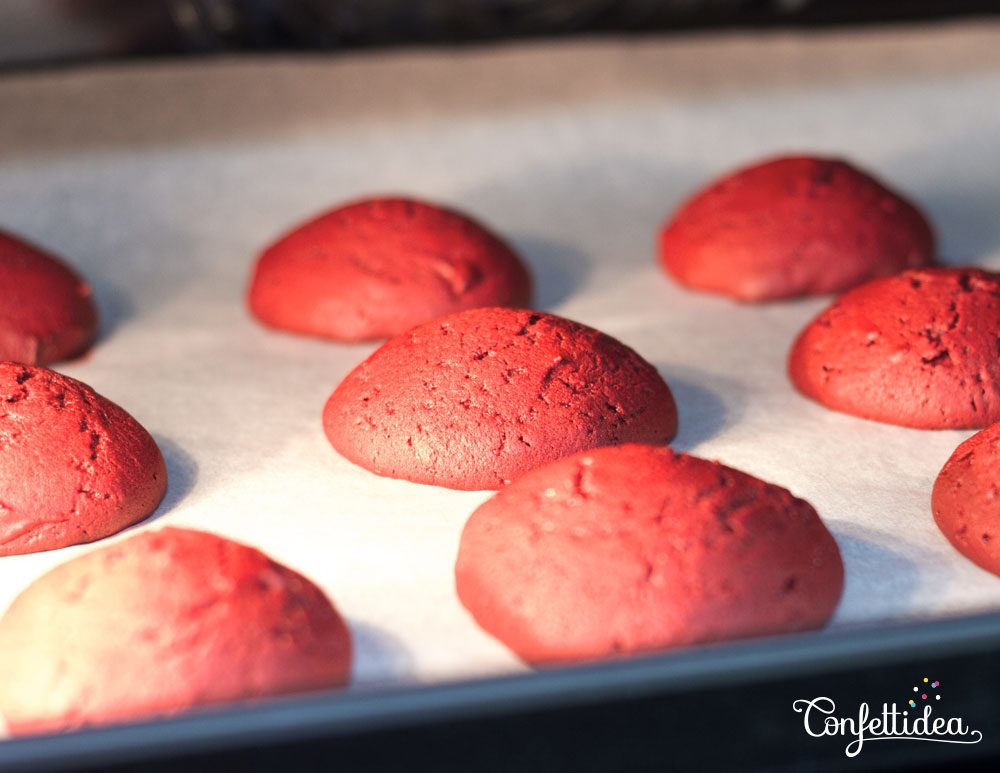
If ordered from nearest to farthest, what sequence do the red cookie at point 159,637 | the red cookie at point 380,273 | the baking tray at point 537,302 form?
the baking tray at point 537,302
the red cookie at point 159,637
the red cookie at point 380,273

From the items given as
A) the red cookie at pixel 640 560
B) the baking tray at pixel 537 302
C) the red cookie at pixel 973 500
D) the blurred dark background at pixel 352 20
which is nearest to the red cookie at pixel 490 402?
the baking tray at pixel 537 302

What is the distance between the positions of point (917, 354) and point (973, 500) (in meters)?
0.35

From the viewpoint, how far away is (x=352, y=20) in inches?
105

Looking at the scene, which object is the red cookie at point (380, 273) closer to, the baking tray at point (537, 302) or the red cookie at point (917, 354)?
the baking tray at point (537, 302)

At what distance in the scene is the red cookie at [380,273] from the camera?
6.81 ft

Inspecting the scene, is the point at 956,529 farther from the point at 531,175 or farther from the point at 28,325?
the point at 531,175

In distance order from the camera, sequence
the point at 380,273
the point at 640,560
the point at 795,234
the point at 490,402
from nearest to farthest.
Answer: the point at 640,560 < the point at 490,402 < the point at 380,273 < the point at 795,234

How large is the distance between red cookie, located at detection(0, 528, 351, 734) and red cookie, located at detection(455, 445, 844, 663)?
0.17 m

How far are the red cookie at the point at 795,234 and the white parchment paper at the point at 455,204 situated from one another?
0.05 m

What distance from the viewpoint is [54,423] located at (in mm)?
1484

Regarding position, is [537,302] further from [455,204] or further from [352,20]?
[352,20]

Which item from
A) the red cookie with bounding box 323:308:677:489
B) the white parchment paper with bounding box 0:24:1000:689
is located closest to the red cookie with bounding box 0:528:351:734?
the white parchment paper with bounding box 0:24:1000:689

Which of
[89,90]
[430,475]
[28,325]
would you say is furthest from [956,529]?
[89,90]

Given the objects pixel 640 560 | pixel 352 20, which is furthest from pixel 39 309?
pixel 640 560
